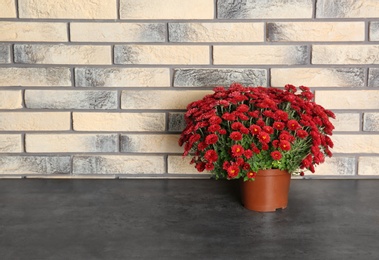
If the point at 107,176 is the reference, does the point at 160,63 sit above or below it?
above

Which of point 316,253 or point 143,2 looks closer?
point 316,253

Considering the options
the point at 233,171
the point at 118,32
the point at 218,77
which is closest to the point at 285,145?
the point at 233,171

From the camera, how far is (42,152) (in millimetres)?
1760

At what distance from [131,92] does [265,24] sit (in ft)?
1.52

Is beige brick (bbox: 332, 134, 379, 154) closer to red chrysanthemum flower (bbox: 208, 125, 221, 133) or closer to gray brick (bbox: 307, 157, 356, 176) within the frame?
gray brick (bbox: 307, 157, 356, 176)

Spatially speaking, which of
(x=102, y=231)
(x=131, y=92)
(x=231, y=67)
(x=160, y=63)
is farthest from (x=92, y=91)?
(x=102, y=231)

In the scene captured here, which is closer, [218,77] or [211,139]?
[211,139]

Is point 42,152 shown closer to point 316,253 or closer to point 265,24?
point 265,24

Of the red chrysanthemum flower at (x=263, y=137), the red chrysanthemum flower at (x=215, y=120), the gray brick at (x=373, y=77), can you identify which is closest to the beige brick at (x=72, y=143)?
the red chrysanthemum flower at (x=215, y=120)

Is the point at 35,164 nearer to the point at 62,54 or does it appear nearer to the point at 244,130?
the point at 62,54

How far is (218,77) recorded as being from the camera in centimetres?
169

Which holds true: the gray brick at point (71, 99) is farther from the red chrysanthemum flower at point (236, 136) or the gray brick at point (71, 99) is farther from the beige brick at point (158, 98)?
the red chrysanthemum flower at point (236, 136)

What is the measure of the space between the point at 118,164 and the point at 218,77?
1.39 ft

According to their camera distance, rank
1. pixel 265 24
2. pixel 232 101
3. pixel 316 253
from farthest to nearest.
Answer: pixel 265 24
pixel 232 101
pixel 316 253
